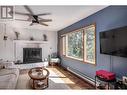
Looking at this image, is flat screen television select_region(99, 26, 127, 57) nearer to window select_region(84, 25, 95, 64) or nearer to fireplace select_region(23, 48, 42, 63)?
window select_region(84, 25, 95, 64)

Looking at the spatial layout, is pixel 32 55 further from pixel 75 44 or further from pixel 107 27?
pixel 107 27

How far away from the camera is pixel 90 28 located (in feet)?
A: 11.4

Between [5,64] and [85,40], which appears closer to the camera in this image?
[85,40]

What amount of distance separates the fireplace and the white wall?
175 millimetres

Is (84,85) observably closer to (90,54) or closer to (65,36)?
(90,54)

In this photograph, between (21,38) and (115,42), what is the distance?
Result: 4.09m

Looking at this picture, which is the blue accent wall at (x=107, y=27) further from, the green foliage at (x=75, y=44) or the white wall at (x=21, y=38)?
the white wall at (x=21, y=38)

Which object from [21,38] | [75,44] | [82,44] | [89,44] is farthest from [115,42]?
[21,38]

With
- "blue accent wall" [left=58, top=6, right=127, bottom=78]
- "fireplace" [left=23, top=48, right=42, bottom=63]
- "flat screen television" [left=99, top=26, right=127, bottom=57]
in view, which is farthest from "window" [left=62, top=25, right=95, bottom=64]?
"fireplace" [left=23, top=48, right=42, bottom=63]

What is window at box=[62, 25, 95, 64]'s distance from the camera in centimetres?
343

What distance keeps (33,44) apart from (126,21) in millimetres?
4172

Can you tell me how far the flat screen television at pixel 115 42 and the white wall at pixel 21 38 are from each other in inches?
125

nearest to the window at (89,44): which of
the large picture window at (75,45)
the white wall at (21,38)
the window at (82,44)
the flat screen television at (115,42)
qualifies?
the window at (82,44)
